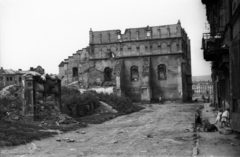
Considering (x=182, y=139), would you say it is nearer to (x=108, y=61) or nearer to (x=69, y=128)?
(x=69, y=128)

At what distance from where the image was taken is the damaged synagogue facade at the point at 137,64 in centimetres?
4078

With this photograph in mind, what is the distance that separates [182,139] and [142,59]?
3022 cm

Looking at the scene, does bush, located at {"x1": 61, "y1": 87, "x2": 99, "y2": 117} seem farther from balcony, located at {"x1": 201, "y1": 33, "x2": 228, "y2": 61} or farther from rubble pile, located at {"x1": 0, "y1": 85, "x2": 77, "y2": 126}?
balcony, located at {"x1": 201, "y1": 33, "x2": 228, "y2": 61}

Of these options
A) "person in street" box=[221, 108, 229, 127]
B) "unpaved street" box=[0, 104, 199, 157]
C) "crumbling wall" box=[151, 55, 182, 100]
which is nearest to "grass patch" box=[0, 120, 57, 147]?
"unpaved street" box=[0, 104, 199, 157]

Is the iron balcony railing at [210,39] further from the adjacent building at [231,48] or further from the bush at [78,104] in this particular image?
the bush at [78,104]

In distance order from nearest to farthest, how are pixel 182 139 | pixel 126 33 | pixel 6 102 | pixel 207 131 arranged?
pixel 182 139 → pixel 207 131 → pixel 6 102 → pixel 126 33

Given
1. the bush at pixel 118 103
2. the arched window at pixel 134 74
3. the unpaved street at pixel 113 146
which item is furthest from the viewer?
the arched window at pixel 134 74

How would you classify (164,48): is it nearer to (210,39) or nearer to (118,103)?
(118,103)

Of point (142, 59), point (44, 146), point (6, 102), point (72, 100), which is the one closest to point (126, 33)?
point (142, 59)

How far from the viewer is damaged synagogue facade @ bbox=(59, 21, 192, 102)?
134 feet

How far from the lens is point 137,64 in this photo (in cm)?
4216

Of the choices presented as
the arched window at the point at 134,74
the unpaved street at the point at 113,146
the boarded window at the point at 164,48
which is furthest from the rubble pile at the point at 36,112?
Result: the boarded window at the point at 164,48

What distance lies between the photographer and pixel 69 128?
51.8ft

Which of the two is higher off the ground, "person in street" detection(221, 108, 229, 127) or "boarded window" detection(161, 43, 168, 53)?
"boarded window" detection(161, 43, 168, 53)
